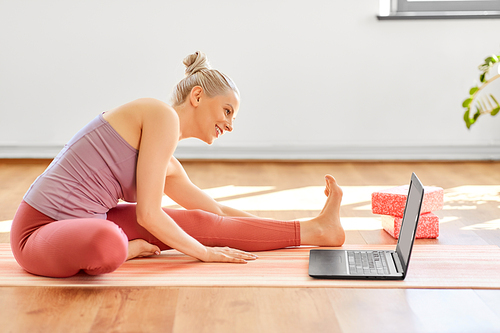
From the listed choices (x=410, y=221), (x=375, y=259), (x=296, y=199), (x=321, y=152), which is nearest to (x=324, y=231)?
(x=375, y=259)

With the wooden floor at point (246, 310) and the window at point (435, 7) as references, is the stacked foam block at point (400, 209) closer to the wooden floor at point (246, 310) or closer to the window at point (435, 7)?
the wooden floor at point (246, 310)

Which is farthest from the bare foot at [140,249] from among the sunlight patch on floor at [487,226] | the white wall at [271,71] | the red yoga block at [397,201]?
the white wall at [271,71]

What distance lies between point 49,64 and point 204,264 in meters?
2.99

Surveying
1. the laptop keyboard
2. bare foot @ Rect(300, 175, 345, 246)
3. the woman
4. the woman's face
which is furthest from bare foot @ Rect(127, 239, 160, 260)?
the laptop keyboard

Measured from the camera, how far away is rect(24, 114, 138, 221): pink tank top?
→ 165 centimetres

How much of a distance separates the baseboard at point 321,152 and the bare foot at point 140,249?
243cm

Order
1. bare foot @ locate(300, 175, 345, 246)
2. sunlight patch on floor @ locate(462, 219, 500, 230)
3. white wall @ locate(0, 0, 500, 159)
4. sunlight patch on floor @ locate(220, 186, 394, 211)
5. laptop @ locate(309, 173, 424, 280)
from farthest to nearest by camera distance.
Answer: white wall @ locate(0, 0, 500, 159)
sunlight patch on floor @ locate(220, 186, 394, 211)
sunlight patch on floor @ locate(462, 219, 500, 230)
bare foot @ locate(300, 175, 345, 246)
laptop @ locate(309, 173, 424, 280)

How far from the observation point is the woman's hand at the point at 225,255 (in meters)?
1.79

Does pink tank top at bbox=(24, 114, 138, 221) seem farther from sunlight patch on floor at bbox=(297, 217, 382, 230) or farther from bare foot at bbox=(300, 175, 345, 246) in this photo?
sunlight patch on floor at bbox=(297, 217, 382, 230)

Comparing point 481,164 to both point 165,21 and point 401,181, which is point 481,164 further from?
point 165,21

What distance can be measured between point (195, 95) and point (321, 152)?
2.64 meters

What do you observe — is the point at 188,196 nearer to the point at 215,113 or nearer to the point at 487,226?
the point at 215,113

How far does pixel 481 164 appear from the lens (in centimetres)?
407

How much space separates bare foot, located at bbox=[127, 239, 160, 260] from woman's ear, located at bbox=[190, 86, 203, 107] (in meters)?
0.48
